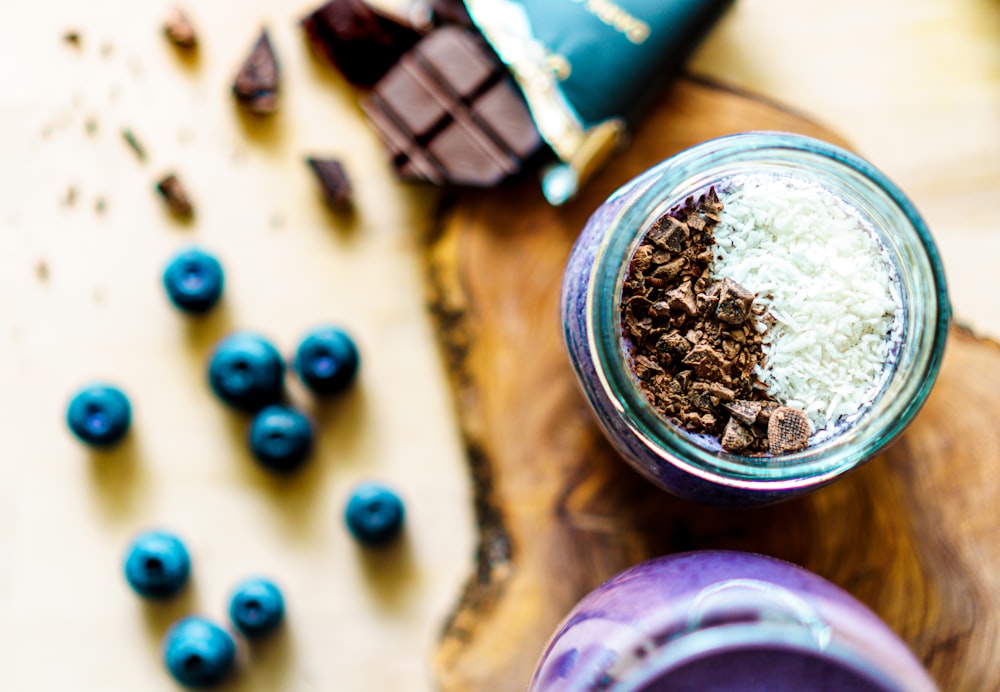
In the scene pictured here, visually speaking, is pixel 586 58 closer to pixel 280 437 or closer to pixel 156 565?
pixel 280 437


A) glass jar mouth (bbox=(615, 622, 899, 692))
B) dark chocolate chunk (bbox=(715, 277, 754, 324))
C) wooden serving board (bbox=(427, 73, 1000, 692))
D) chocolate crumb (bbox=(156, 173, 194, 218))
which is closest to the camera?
glass jar mouth (bbox=(615, 622, 899, 692))

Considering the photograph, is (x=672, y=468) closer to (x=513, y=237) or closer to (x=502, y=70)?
(x=513, y=237)

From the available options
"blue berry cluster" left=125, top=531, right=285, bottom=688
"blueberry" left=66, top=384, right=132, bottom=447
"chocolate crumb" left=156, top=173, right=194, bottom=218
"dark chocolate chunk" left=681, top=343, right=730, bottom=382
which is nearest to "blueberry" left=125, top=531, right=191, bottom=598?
"blue berry cluster" left=125, top=531, right=285, bottom=688

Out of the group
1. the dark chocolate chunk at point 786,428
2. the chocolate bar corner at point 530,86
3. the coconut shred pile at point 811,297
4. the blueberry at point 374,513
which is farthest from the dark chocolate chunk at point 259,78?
the dark chocolate chunk at point 786,428

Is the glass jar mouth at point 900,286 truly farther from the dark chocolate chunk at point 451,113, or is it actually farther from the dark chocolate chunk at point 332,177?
the dark chocolate chunk at point 332,177

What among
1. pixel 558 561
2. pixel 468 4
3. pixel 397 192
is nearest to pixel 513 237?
pixel 397 192

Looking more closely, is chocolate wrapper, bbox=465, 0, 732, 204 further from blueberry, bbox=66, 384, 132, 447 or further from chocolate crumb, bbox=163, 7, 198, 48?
blueberry, bbox=66, 384, 132, 447
